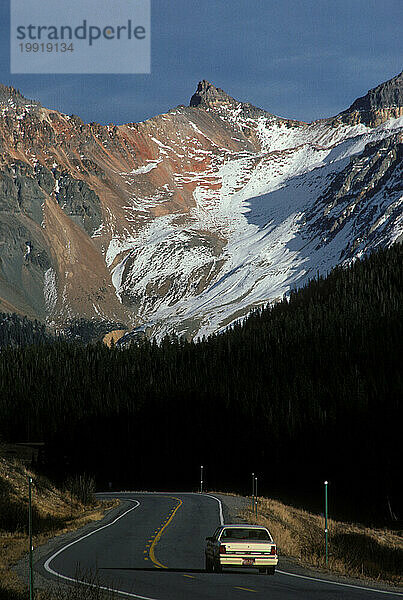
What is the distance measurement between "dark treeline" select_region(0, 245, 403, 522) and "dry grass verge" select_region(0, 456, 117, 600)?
4930 cm

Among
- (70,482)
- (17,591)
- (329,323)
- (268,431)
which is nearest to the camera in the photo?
(17,591)

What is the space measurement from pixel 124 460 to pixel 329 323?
6790 centimetres

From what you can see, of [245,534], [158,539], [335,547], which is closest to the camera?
[245,534]

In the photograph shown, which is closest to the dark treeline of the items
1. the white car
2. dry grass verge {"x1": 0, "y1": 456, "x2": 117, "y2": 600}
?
dry grass verge {"x1": 0, "y1": 456, "x2": 117, "y2": 600}

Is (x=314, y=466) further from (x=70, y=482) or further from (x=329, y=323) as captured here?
(x=329, y=323)

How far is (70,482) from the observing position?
72688 millimetres

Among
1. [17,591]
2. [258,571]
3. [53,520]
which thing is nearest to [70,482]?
[53,520]

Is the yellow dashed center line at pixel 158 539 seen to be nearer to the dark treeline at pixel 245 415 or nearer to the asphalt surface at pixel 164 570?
the asphalt surface at pixel 164 570

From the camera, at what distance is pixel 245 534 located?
3097cm

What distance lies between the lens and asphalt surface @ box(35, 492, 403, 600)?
81.5 ft

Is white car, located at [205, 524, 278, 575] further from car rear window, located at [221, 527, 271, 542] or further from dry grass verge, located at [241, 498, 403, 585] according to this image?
dry grass verge, located at [241, 498, 403, 585]

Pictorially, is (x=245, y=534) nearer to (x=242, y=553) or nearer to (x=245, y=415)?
(x=242, y=553)

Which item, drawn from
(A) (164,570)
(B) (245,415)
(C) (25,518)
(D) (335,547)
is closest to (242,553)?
(A) (164,570)

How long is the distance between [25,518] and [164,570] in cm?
1964
